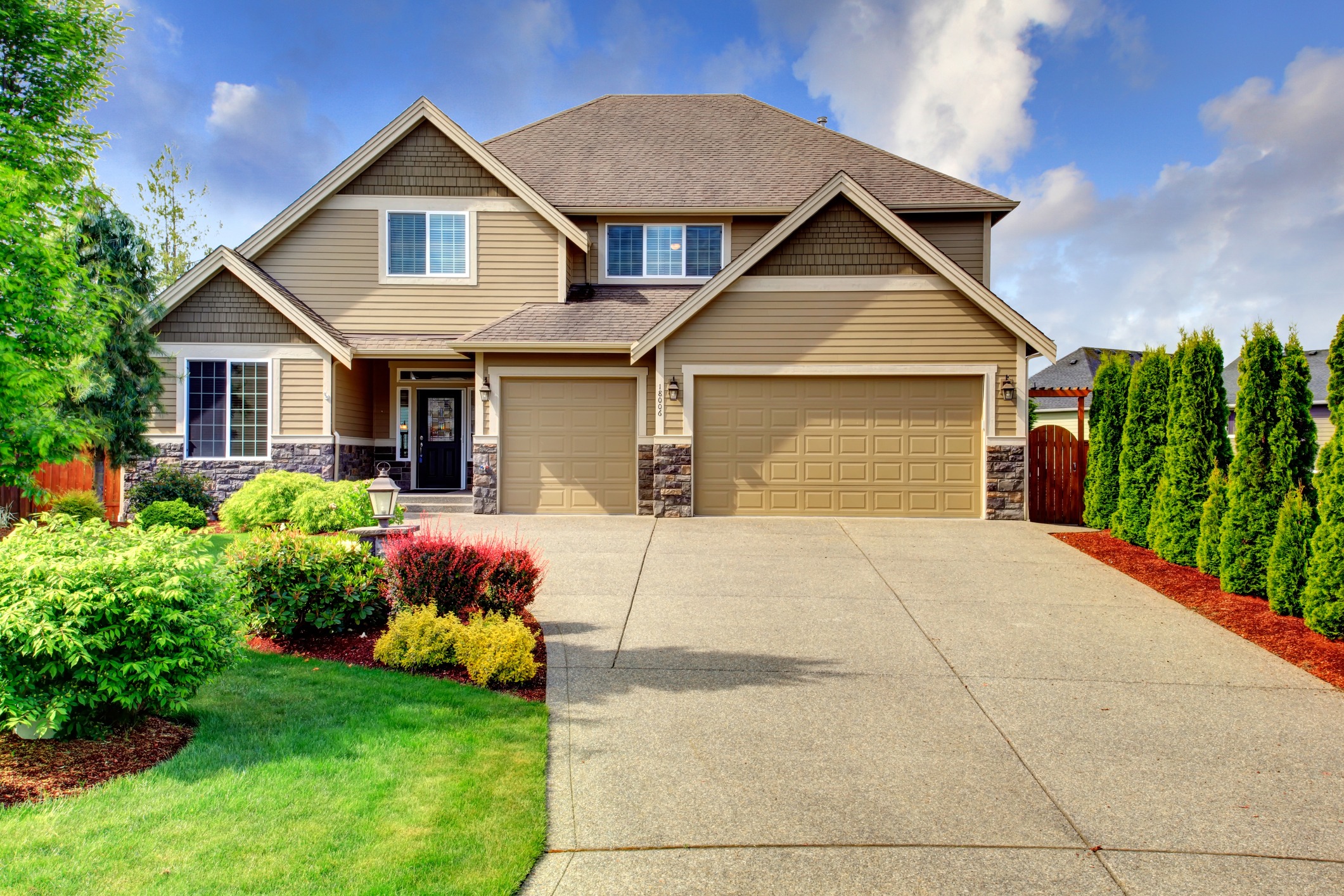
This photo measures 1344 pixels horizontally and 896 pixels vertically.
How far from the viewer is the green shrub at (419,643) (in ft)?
17.8

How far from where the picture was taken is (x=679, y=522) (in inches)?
504

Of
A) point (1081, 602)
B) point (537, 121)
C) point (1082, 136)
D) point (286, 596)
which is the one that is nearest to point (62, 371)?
point (286, 596)

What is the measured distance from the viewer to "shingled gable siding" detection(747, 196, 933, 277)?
13.2 m

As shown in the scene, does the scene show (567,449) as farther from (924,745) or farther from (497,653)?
(924,745)

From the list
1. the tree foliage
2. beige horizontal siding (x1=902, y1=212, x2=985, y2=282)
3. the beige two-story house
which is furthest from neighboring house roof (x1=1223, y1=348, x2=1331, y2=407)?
the tree foliage

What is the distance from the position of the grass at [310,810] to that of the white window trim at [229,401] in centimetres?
1114

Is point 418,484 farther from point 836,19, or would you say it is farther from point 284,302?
point 836,19

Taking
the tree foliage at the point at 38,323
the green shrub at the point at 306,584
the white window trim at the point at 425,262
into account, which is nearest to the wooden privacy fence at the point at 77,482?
the tree foliage at the point at 38,323

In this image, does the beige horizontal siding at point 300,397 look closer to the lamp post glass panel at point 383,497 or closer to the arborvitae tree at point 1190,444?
the lamp post glass panel at point 383,497

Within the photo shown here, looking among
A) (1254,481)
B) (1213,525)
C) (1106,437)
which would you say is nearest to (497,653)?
(1254,481)

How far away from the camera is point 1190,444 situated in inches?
376

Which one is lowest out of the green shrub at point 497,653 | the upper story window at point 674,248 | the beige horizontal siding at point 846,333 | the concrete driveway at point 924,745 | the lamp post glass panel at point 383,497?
the concrete driveway at point 924,745

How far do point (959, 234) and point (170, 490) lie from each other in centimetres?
1571

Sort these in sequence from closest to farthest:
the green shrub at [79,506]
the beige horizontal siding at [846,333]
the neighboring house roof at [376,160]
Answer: the green shrub at [79,506] → the beige horizontal siding at [846,333] → the neighboring house roof at [376,160]
